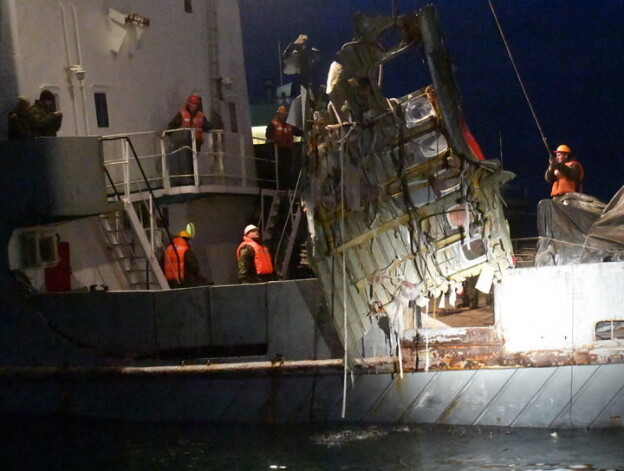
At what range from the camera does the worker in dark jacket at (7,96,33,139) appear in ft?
32.8

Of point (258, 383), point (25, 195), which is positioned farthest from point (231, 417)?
point (25, 195)

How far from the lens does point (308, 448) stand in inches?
332

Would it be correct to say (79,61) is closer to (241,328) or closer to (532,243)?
(241,328)

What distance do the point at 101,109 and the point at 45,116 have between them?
154cm

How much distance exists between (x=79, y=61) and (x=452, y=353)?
605cm

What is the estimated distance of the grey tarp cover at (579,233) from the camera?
8586mm

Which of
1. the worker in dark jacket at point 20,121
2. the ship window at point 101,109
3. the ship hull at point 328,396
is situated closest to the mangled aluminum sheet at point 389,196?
the ship hull at point 328,396

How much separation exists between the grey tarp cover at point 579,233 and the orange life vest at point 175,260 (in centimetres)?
410

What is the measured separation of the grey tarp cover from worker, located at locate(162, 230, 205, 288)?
4.01 metres

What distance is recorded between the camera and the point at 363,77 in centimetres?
823

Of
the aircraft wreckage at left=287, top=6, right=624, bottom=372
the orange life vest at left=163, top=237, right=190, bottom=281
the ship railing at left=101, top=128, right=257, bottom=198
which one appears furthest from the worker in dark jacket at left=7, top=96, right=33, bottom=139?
the aircraft wreckage at left=287, top=6, right=624, bottom=372

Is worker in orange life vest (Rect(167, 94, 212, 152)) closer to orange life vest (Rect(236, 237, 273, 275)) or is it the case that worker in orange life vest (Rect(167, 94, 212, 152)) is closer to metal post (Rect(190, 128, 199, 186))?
metal post (Rect(190, 128, 199, 186))

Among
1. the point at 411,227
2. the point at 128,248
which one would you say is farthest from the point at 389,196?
the point at 128,248

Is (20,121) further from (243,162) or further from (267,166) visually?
(267,166)
